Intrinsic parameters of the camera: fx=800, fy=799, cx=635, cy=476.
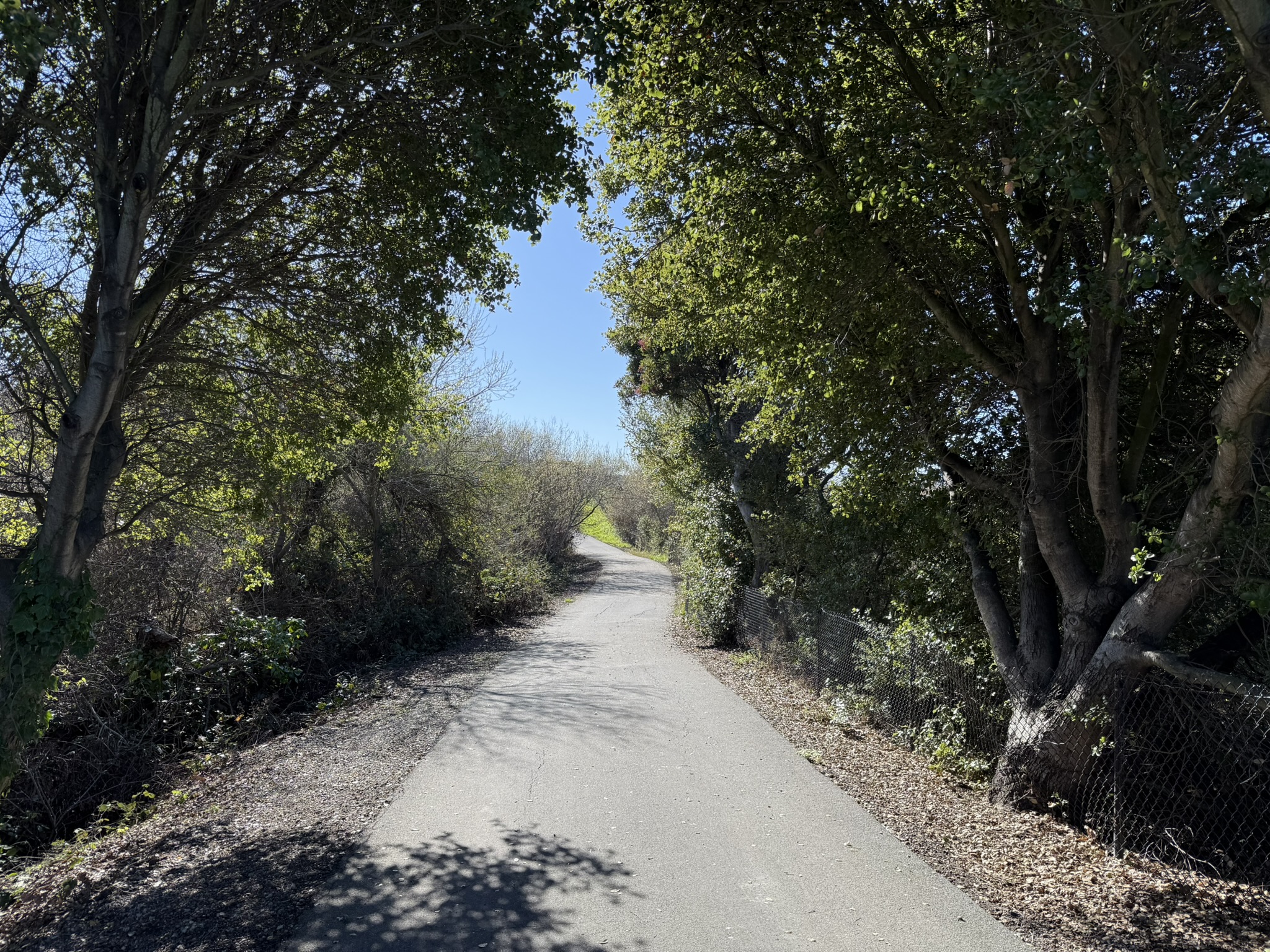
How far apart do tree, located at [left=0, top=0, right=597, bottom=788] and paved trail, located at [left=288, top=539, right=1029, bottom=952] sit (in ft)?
9.74

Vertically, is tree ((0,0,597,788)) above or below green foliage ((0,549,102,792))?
above

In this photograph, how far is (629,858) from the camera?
541 centimetres

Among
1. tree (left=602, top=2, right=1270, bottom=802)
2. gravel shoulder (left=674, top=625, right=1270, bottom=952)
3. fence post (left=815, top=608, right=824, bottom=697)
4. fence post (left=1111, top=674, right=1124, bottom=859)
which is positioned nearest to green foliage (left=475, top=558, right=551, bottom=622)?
fence post (left=815, top=608, right=824, bottom=697)

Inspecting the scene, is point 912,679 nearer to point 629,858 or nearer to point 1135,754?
point 1135,754

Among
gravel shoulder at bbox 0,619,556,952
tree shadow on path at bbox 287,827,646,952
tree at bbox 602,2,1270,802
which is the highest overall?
tree at bbox 602,2,1270,802

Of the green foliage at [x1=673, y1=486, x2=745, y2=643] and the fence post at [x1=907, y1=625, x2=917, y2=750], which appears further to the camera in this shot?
the green foliage at [x1=673, y1=486, x2=745, y2=643]

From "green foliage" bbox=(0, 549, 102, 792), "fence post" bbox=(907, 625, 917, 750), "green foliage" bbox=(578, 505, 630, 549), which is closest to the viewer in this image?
"green foliage" bbox=(0, 549, 102, 792)

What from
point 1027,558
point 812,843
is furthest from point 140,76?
point 1027,558

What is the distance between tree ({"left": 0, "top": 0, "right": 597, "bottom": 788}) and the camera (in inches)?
221

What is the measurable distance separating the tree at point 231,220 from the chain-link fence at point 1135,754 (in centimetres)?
594

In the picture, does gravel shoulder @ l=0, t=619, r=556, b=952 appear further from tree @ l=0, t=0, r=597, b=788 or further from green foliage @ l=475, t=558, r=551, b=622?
green foliage @ l=475, t=558, r=551, b=622

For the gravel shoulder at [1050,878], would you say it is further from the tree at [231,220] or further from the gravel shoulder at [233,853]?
the tree at [231,220]

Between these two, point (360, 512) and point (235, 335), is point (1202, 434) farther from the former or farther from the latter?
point (360, 512)

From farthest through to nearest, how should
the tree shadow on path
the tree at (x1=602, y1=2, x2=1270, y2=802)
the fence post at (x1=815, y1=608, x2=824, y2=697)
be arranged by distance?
the fence post at (x1=815, y1=608, x2=824, y2=697), the tree at (x1=602, y1=2, x2=1270, y2=802), the tree shadow on path
